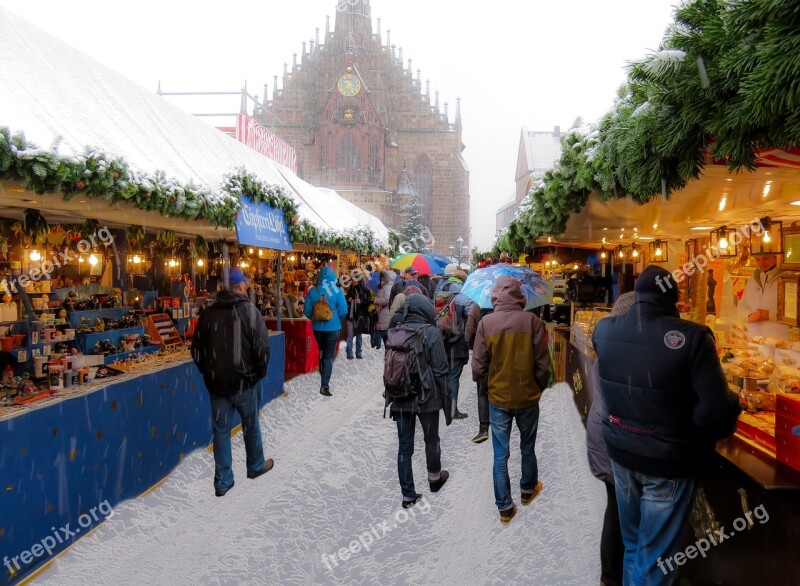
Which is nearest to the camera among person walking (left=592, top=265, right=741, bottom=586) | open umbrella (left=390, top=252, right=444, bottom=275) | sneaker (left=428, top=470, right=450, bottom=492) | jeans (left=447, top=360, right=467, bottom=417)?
person walking (left=592, top=265, right=741, bottom=586)

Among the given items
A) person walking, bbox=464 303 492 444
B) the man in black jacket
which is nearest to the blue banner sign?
the man in black jacket

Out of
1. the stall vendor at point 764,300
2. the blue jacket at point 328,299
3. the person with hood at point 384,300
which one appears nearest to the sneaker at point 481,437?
the stall vendor at point 764,300

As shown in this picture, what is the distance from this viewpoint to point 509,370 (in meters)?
4.09

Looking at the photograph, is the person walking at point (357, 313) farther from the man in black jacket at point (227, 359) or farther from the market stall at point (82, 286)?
the man in black jacket at point (227, 359)

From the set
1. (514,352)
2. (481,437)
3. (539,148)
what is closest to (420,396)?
(514,352)

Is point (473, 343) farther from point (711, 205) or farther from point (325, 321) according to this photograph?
point (325, 321)

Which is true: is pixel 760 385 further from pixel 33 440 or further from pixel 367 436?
pixel 33 440

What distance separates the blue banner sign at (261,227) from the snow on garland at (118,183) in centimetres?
13

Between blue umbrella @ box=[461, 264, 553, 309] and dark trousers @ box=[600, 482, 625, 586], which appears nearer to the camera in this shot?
dark trousers @ box=[600, 482, 625, 586]

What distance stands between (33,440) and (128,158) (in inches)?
81.6

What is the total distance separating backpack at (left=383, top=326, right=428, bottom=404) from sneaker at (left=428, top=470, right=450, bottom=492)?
0.91 metres

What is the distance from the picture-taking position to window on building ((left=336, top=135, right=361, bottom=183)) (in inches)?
1709

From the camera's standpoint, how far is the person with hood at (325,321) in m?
8.16

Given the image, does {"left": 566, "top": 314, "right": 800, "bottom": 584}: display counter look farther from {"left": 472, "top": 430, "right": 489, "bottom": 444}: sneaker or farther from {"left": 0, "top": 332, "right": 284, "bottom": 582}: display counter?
{"left": 0, "top": 332, "right": 284, "bottom": 582}: display counter
